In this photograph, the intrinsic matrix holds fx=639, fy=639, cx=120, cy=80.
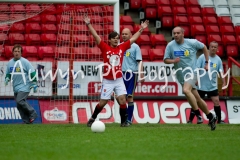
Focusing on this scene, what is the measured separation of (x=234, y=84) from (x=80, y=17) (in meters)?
4.87

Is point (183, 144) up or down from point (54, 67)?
down

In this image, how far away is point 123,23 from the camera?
1952cm

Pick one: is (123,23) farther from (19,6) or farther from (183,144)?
(183,144)

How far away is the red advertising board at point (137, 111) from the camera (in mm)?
15352

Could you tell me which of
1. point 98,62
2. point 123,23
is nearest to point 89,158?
point 98,62

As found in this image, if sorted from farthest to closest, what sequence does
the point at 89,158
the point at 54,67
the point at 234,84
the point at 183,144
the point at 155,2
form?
1. the point at 155,2
2. the point at 234,84
3. the point at 54,67
4. the point at 183,144
5. the point at 89,158

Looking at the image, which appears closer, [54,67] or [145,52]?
[54,67]

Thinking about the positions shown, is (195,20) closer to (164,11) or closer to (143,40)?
(164,11)

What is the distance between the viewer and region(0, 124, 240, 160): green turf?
7.57 meters

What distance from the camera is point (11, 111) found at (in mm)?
15477

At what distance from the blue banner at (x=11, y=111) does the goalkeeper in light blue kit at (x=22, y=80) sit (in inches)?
39.7

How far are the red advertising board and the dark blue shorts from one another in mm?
1352

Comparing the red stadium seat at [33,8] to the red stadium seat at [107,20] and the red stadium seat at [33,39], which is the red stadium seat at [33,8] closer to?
the red stadium seat at [107,20]

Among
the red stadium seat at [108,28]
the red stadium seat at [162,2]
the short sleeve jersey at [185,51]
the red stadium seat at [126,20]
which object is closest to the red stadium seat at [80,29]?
the red stadium seat at [108,28]
